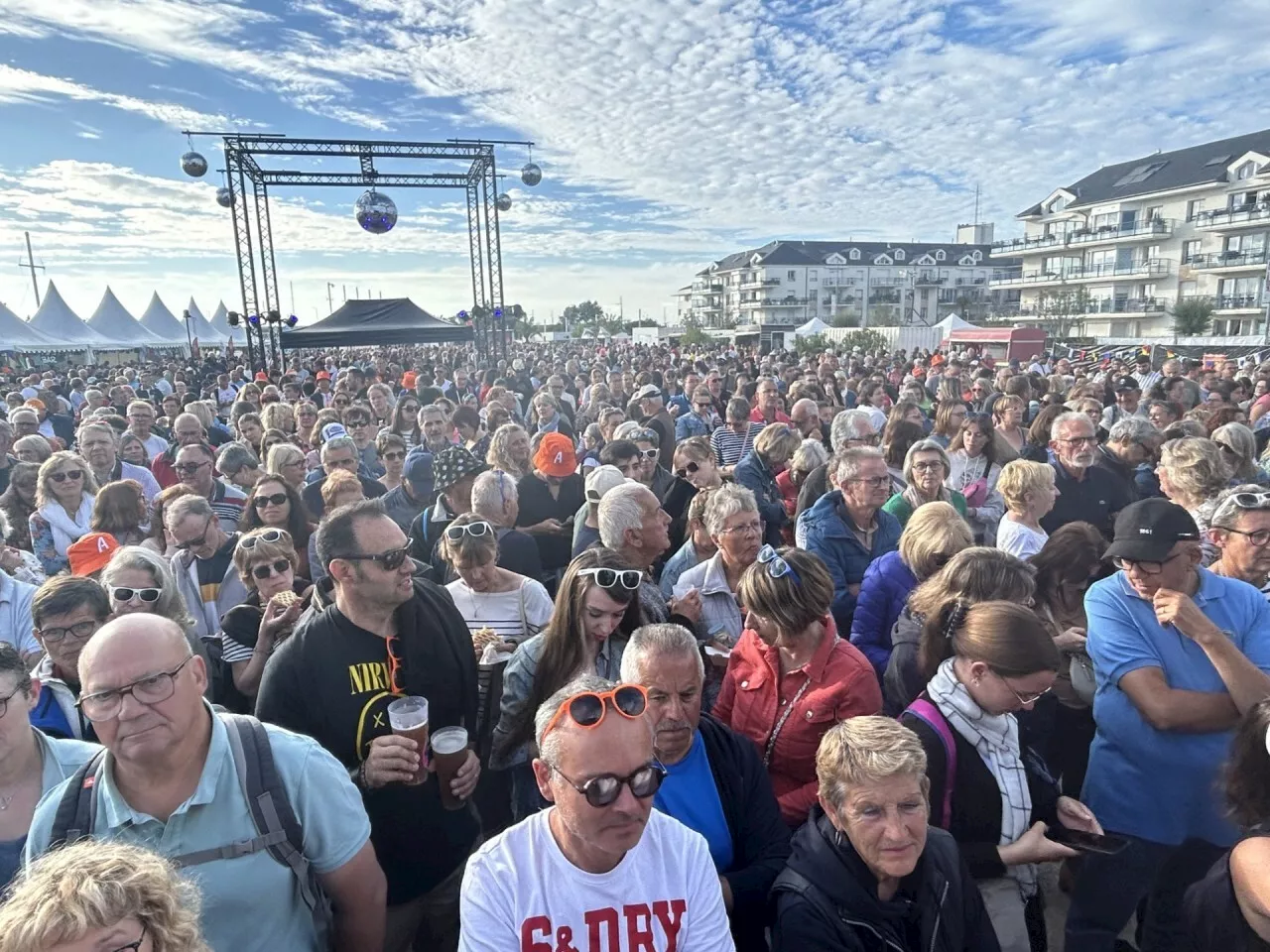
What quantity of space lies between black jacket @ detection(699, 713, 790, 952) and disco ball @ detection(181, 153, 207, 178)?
60.9ft

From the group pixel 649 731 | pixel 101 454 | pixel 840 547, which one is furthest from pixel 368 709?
pixel 101 454

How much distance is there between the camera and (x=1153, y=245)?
1881 inches

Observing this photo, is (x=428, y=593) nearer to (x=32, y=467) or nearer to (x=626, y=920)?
(x=626, y=920)

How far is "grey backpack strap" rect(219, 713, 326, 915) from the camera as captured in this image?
1769mm

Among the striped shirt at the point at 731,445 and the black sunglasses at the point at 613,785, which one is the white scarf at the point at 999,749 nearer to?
the black sunglasses at the point at 613,785

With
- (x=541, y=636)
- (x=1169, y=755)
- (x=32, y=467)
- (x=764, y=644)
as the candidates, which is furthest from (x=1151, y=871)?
(x=32, y=467)

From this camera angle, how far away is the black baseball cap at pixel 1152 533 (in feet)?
7.72

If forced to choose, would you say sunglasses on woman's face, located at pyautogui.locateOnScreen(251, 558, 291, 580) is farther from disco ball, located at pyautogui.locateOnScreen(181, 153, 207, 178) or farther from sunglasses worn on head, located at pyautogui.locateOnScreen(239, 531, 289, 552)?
disco ball, located at pyautogui.locateOnScreen(181, 153, 207, 178)

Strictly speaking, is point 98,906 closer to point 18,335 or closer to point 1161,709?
point 1161,709

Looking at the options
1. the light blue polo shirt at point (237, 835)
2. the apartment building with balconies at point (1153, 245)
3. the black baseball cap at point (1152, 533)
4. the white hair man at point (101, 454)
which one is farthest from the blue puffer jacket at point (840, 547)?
the apartment building with balconies at point (1153, 245)

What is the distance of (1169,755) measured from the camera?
7.66 ft

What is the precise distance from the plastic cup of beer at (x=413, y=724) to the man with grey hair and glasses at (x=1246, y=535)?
121 inches

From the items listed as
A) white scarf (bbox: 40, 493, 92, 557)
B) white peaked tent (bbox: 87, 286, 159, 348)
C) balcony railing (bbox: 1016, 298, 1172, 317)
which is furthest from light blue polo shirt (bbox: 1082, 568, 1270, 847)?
balcony railing (bbox: 1016, 298, 1172, 317)

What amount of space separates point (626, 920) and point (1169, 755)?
76.9 inches
